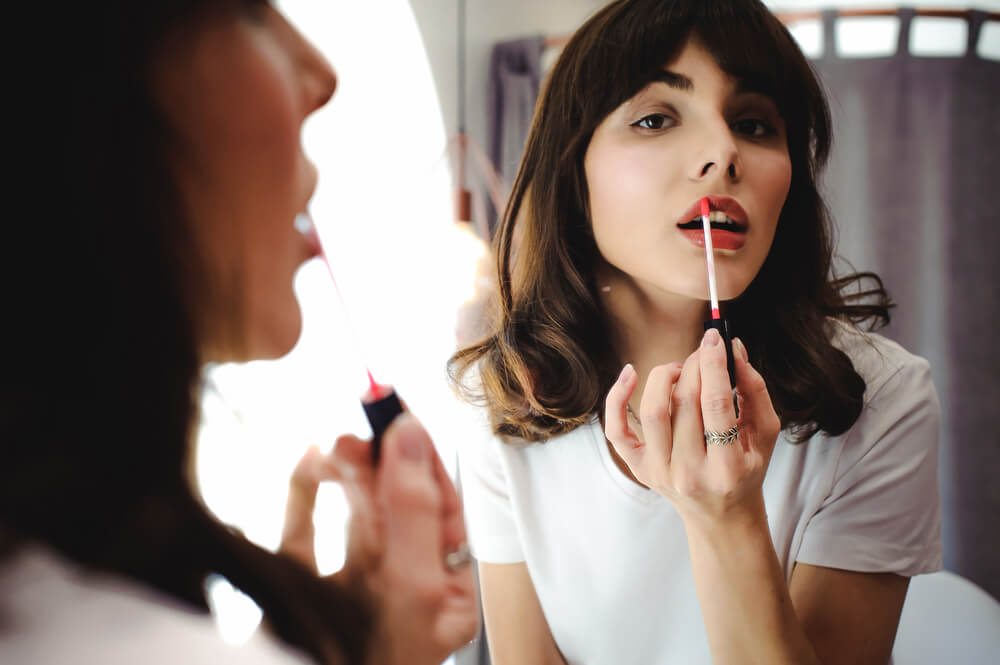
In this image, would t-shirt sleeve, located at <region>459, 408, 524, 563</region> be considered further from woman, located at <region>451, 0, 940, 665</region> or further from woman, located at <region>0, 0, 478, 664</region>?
woman, located at <region>0, 0, 478, 664</region>

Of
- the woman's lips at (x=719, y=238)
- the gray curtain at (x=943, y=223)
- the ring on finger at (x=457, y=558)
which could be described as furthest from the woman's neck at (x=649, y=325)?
the gray curtain at (x=943, y=223)

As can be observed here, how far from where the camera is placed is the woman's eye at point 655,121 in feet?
1.99

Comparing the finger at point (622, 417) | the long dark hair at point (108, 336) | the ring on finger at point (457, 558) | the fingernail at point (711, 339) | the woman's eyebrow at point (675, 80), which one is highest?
the woman's eyebrow at point (675, 80)

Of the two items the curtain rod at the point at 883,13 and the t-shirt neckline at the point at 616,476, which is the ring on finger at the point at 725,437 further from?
the curtain rod at the point at 883,13

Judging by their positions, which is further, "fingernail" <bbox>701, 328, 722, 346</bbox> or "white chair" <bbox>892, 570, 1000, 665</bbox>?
"white chair" <bbox>892, 570, 1000, 665</bbox>

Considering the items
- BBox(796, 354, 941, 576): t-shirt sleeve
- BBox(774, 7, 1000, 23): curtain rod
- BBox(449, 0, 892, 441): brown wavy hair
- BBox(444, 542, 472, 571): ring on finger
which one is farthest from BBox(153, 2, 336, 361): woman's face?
BBox(774, 7, 1000, 23): curtain rod

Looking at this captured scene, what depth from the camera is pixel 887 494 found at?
61 cm

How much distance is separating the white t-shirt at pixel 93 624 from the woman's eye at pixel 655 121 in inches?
21.9

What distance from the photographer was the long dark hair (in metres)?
0.21

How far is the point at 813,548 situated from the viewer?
61 centimetres

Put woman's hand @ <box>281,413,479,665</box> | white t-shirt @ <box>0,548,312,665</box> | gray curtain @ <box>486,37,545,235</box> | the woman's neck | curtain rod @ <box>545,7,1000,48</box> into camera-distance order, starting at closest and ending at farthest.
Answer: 1. white t-shirt @ <box>0,548,312,665</box>
2. woman's hand @ <box>281,413,479,665</box>
3. the woman's neck
4. curtain rod @ <box>545,7,1000,48</box>
5. gray curtain @ <box>486,37,545,235</box>

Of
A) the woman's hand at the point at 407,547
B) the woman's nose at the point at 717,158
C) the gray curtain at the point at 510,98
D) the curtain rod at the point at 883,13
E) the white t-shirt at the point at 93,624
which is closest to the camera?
the white t-shirt at the point at 93,624

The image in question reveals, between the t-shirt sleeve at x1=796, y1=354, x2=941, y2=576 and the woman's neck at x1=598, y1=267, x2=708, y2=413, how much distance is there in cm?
19

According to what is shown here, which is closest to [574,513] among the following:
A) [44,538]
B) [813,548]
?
[813,548]
